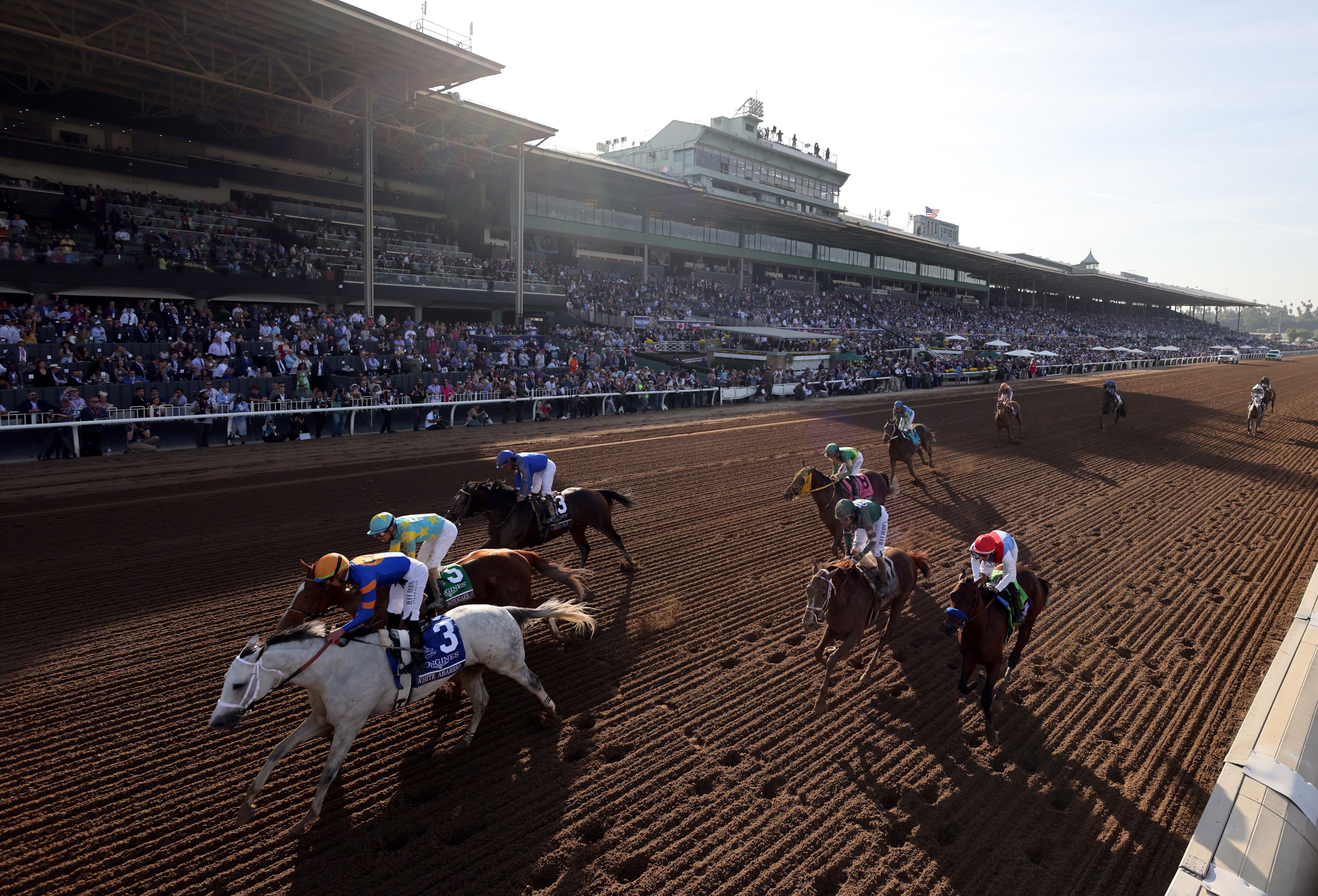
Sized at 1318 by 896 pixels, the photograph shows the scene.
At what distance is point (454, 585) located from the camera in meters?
5.53

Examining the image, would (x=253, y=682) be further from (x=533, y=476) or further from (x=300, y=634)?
(x=533, y=476)

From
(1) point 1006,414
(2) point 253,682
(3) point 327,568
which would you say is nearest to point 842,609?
(3) point 327,568

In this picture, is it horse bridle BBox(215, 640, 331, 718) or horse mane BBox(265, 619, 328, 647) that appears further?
horse mane BBox(265, 619, 328, 647)

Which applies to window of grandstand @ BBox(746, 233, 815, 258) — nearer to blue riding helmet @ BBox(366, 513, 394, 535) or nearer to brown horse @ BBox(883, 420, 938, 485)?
brown horse @ BBox(883, 420, 938, 485)

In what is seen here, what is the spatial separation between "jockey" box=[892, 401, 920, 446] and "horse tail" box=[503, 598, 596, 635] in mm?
8296

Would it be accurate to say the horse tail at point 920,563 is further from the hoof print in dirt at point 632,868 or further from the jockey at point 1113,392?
the jockey at point 1113,392

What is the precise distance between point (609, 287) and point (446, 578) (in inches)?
1214

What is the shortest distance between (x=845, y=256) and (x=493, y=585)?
6089cm

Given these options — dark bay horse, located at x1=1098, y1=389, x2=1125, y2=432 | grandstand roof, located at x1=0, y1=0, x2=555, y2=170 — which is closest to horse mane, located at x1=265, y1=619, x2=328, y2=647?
grandstand roof, located at x1=0, y1=0, x2=555, y2=170

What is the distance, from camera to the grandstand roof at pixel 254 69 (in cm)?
1736

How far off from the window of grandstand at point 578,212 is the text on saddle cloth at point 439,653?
34.5 metres

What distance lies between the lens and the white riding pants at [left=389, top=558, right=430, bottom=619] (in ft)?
15.8

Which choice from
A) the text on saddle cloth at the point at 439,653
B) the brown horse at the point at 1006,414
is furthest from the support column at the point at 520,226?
the text on saddle cloth at the point at 439,653

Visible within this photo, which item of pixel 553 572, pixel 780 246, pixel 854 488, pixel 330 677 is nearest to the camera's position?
pixel 330 677
